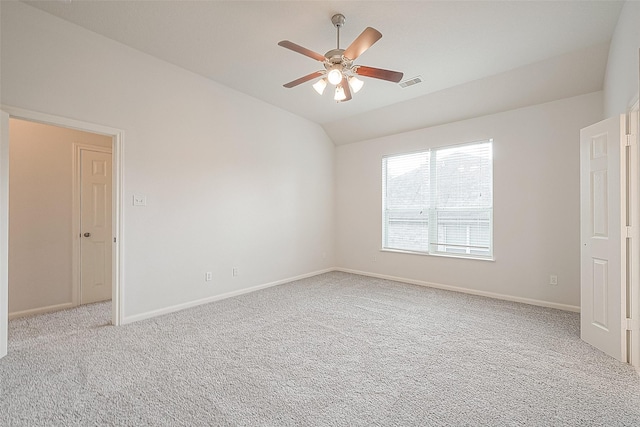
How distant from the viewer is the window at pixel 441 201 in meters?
4.48

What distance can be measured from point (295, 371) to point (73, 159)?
162 inches

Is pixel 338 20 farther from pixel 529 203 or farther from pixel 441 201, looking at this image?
pixel 529 203

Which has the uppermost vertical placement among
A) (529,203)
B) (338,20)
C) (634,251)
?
(338,20)

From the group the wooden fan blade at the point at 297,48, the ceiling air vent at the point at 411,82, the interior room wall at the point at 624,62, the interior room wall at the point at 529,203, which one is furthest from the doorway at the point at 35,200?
the interior room wall at the point at 624,62

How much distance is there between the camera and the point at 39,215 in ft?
12.0

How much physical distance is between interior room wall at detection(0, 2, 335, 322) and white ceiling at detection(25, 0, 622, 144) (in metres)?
0.27

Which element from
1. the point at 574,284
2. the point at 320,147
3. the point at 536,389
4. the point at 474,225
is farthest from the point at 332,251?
the point at 536,389

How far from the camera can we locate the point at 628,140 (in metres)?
2.40

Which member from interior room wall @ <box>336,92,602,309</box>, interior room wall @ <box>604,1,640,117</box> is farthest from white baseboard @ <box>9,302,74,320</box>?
interior room wall @ <box>604,1,640,117</box>

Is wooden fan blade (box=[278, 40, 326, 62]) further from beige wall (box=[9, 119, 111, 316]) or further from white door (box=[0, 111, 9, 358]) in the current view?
beige wall (box=[9, 119, 111, 316])

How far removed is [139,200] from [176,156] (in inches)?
28.6

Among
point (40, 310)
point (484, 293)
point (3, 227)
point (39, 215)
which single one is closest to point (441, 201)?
point (484, 293)

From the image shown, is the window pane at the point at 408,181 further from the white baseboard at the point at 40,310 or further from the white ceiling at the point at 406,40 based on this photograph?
the white baseboard at the point at 40,310

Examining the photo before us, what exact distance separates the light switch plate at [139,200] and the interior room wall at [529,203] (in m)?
4.24
